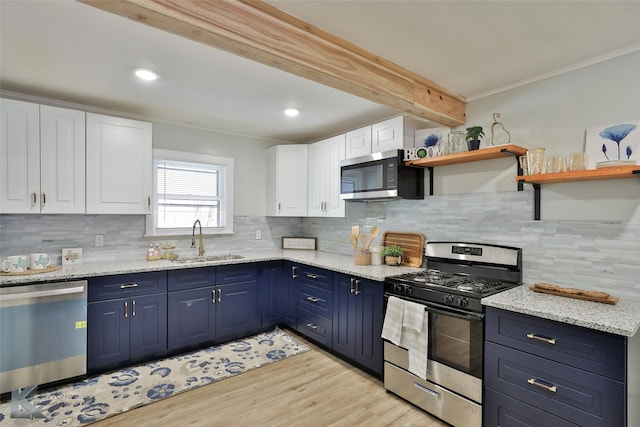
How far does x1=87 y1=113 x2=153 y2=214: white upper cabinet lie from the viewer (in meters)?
2.97

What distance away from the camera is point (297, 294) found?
12.0ft

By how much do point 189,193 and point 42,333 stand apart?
73.2 inches

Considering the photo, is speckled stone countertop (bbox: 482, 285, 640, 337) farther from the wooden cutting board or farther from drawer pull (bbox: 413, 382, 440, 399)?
the wooden cutting board

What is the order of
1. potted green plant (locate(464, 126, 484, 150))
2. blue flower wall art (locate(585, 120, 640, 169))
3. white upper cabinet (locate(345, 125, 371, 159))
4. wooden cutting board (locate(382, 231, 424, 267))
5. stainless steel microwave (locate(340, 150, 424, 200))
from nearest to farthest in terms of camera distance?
blue flower wall art (locate(585, 120, 640, 169)), potted green plant (locate(464, 126, 484, 150)), stainless steel microwave (locate(340, 150, 424, 200)), wooden cutting board (locate(382, 231, 424, 267)), white upper cabinet (locate(345, 125, 371, 159))

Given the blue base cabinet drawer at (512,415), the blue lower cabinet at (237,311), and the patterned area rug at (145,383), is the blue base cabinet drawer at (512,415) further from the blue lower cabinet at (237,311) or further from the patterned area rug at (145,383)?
the blue lower cabinet at (237,311)

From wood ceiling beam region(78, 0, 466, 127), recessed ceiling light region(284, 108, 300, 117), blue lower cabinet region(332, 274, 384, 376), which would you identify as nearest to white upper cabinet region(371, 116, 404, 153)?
wood ceiling beam region(78, 0, 466, 127)

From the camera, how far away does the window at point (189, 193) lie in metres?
3.62

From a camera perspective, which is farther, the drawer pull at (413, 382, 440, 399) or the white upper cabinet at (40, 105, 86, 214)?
the white upper cabinet at (40, 105, 86, 214)

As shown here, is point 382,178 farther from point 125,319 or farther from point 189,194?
point 125,319

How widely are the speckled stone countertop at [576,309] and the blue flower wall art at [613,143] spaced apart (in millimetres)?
803

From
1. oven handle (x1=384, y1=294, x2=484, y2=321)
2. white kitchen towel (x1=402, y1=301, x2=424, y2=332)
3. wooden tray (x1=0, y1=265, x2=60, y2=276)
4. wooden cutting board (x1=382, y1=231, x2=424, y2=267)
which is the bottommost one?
white kitchen towel (x1=402, y1=301, x2=424, y2=332)

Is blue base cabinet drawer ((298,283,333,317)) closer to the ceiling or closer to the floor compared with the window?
closer to the floor

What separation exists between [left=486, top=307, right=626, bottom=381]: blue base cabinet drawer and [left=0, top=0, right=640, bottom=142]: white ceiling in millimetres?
1609

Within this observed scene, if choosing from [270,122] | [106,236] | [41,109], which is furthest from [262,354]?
[41,109]
